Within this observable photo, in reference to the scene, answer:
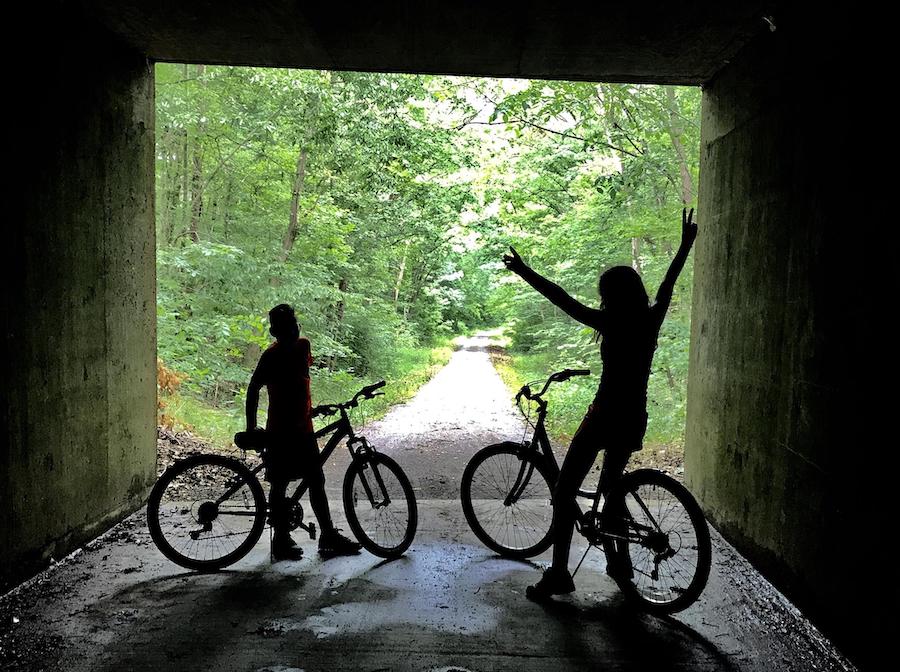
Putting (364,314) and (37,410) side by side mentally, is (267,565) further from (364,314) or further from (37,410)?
(364,314)

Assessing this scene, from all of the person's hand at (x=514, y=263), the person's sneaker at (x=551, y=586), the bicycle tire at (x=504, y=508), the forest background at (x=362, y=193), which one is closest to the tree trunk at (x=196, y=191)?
the forest background at (x=362, y=193)

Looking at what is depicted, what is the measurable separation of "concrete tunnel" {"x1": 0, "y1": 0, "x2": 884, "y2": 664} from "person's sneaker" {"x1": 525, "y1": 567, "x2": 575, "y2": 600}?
141 cm

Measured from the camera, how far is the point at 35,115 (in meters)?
4.13

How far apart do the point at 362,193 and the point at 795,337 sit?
45.3ft

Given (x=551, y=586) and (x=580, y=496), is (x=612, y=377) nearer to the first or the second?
(x=580, y=496)

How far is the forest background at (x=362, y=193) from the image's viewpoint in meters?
9.62

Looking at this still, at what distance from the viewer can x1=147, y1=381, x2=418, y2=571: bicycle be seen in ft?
14.5

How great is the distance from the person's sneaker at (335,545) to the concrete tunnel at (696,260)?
1831mm

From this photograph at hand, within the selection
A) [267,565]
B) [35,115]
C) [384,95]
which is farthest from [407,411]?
[35,115]

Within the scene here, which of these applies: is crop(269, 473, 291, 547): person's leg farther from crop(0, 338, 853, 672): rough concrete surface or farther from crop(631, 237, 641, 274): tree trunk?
crop(631, 237, 641, 274): tree trunk

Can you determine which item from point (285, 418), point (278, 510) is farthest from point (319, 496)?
point (285, 418)

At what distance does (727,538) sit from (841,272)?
98.6 inches

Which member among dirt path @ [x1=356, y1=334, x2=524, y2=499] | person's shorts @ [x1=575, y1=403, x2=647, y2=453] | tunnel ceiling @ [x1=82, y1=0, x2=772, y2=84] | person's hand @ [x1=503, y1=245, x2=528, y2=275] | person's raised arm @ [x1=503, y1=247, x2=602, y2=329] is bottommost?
dirt path @ [x1=356, y1=334, x2=524, y2=499]

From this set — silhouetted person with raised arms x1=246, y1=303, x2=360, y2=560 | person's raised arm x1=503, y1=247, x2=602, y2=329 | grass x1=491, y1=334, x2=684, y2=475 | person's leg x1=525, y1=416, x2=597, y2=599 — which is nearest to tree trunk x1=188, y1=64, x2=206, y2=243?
grass x1=491, y1=334, x2=684, y2=475
